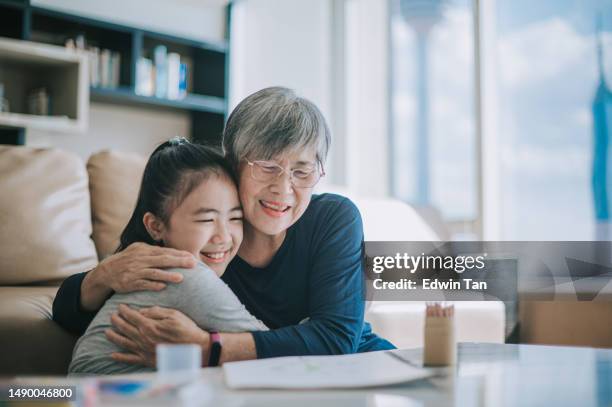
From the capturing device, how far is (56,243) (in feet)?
4.54

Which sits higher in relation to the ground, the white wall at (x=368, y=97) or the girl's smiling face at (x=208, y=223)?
the white wall at (x=368, y=97)

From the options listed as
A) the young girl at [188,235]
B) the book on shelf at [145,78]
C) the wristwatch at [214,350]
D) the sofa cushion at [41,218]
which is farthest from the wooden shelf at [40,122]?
the wristwatch at [214,350]

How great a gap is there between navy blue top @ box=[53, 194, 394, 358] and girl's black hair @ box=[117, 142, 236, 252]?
14cm

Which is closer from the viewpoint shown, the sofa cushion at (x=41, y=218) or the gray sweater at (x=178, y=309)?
the gray sweater at (x=178, y=309)

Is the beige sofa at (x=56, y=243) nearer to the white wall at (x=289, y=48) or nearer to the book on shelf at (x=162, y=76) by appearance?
the white wall at (x=289, y=48)

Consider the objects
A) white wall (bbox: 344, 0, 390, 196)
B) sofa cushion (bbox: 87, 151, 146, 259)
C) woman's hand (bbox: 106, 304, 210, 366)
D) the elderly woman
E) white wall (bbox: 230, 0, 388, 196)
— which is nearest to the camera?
woman's hand (bbox: 106, 304, 210, 366)

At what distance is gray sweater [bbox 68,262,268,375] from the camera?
0.89m

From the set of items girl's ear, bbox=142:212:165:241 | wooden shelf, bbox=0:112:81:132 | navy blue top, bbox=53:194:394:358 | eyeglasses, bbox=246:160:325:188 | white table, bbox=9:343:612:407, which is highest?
wooden shelf, bbox=0:112:81:132

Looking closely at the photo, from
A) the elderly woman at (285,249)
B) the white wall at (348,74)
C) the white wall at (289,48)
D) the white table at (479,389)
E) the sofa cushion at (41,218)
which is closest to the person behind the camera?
the white table at (479,389)

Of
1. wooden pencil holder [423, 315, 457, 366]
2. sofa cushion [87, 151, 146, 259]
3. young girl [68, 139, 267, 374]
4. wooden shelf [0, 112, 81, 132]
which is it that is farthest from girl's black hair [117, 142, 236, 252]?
wooden shelf [0, 112, 81, 132]

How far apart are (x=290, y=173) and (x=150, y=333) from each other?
1.05ft

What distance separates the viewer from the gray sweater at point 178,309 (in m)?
0.89

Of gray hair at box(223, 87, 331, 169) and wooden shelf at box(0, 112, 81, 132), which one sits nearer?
gray hair at box(223, 87, 331, 169)

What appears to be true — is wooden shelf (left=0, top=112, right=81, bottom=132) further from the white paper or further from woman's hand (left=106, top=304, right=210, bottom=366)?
the white paper
